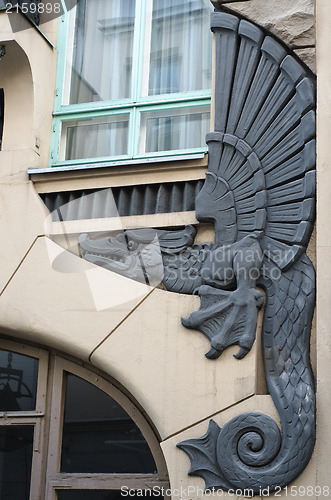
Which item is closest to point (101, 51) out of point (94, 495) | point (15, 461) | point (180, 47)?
point (180, 47)

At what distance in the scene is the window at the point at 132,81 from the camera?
712 centimetres

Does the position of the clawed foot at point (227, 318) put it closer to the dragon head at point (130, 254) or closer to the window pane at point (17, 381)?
the dragon head at point (130, 254)

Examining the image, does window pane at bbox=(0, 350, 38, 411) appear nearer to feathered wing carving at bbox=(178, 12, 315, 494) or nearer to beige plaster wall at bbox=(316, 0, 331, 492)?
feathered wing carving at bbox=(178, 12, 315, 494)

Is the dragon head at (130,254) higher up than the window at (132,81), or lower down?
lower down

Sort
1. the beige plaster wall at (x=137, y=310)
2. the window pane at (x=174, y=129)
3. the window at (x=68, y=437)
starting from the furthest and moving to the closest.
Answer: the window pane at (x=174, y=129) < the window at (x=68, y=437) < the beige plaster wall at (x=137, y=310)

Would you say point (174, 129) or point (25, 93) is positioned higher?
point (25, 93)

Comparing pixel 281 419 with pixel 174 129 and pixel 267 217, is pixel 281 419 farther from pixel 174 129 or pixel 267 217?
pixel 174 129

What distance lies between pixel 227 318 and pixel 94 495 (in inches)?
67.7

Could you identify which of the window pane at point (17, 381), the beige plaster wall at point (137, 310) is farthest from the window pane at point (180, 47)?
the window pane at point (17, 381)

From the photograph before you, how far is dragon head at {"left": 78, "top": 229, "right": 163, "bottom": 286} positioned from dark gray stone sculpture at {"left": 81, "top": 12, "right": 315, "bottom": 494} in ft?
0.16

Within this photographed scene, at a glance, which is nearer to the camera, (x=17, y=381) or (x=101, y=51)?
(x=17, y=381)

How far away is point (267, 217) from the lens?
20.7ft

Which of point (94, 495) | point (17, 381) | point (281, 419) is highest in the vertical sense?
point (17, 381)

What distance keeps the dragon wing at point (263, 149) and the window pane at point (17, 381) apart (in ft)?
6.36
